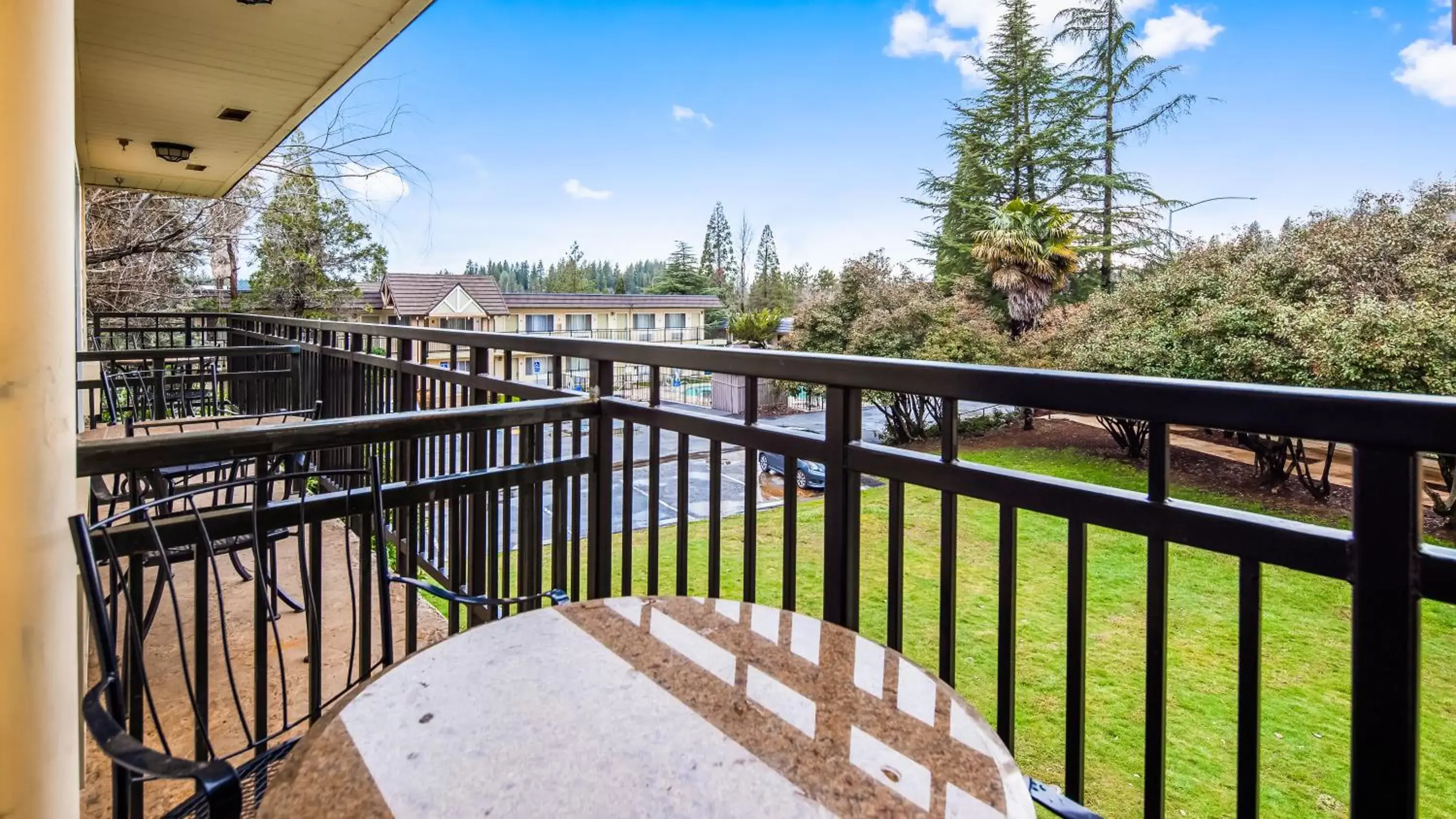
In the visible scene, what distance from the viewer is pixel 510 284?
50156 mm

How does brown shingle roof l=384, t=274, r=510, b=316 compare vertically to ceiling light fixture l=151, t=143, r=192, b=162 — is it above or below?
above

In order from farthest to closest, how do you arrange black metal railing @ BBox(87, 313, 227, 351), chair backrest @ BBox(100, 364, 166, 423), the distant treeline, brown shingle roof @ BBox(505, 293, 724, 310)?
the distant treeline
brown shingle roof @ BBox(505, 293, 724, 310)
black metal railing @ BBox(87, 313, 227, 351)
chair backrest @ BBox(100, 364, 166, 423)

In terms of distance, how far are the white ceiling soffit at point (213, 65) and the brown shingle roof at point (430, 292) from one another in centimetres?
2135

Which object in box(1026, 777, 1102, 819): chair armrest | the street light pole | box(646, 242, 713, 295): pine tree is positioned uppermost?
box(646, 242, 713, 295): pine tree

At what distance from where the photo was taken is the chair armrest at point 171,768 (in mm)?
741

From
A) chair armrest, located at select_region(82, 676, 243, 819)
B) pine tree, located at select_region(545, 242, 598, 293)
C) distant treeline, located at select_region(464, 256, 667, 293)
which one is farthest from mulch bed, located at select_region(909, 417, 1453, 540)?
pine tree, located at select_region(545, 242, 598, 293)

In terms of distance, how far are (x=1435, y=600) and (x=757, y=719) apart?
0.81 meters

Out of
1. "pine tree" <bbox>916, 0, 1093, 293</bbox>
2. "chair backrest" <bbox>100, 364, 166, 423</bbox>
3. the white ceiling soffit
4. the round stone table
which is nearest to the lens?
the round stone table

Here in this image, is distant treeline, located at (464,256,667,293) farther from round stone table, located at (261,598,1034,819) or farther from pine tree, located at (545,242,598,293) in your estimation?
round stone table, located at (261,598,1034,819)

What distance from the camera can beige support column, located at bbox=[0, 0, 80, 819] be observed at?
1.06 meters

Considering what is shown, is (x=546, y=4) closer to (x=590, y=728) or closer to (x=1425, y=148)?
(x=1425, y=148)

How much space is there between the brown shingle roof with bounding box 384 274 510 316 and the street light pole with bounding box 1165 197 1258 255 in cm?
2260

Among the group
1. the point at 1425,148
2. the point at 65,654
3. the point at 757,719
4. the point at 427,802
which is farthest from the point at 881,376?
the point at 1425,148

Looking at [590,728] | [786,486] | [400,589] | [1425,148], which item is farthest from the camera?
[1425,148]
